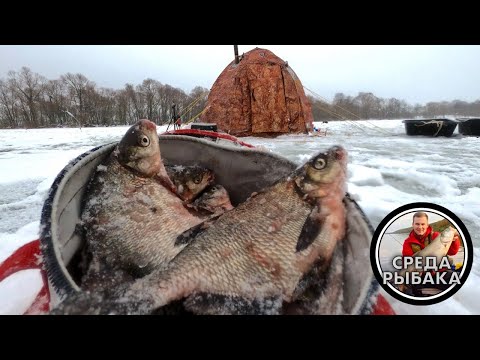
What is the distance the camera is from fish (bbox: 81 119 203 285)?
1.43m

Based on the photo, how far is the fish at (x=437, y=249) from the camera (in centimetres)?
89

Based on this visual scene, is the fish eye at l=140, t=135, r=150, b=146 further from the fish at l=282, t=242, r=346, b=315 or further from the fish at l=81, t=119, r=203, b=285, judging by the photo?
the fish at l=282, t=242, r=346, b=315

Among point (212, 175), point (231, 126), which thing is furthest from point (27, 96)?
point (212, 175)

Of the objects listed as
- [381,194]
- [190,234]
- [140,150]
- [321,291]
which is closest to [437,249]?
[321,291]

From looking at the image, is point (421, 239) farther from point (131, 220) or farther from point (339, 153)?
point (131, 220)

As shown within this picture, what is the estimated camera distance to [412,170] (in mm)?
4820

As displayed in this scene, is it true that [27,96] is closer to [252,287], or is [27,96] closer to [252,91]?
[252,91]

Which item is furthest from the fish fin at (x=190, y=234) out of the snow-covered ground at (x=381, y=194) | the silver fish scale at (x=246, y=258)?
the snow-covered ground at (x=381, y=194)

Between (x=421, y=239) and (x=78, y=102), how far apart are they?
125ft

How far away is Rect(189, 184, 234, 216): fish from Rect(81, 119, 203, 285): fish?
0.55 ft

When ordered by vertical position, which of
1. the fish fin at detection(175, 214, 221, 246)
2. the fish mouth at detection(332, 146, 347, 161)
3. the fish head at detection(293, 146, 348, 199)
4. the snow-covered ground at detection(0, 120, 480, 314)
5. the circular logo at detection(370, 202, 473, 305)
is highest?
the fish mouth at detection(332, 146, 347, 161)

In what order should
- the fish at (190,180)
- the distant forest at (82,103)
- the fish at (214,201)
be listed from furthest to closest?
the distant forest at (82,103), the fish at (190,180), the fish at (214,201)

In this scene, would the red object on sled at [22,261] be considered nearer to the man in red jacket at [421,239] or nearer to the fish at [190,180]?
the fish at [190,180]

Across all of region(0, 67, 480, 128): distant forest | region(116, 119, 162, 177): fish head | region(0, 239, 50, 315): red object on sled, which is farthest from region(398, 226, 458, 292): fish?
region(0, 67, 480, 128): distant forest
